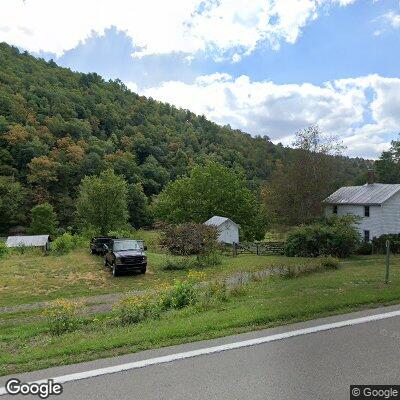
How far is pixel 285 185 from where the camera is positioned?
4081 cm

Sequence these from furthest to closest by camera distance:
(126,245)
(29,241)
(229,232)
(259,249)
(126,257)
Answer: (29,241) → (229,232) → (259,249) → (126,245) → (126,257)

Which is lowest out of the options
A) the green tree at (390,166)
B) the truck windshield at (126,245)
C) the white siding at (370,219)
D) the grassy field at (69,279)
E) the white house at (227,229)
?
the grassy field at (69,279)

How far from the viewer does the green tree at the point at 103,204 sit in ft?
146

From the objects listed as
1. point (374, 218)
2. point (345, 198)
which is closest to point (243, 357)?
point (374, 218)

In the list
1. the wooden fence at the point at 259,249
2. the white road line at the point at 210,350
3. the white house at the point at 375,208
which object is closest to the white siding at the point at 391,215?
the white house at the point at 375,208

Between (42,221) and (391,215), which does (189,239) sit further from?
(42,221)

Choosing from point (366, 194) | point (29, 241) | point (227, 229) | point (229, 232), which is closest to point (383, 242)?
point (366, 194)

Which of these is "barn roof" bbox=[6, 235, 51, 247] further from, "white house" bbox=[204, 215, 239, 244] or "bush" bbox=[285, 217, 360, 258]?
"bush" bbox=[285, 217, 360, 258]

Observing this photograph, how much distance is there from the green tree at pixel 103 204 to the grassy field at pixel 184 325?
34685 millimetres

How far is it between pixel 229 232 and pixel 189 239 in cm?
1294

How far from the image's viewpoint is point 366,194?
124 feet

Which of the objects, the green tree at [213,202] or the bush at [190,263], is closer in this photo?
the bush at [190,263]

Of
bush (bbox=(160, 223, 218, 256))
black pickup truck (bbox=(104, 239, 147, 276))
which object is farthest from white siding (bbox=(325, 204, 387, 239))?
black pickup truck (bbox=(104, 239, 147, 276))

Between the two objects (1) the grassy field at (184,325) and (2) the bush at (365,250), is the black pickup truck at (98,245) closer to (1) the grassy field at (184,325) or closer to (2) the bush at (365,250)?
(1) the grassy field at (184,325)
